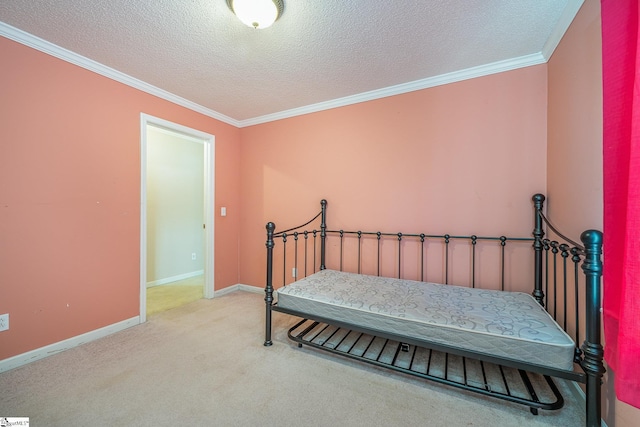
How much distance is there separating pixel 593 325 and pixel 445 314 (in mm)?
609

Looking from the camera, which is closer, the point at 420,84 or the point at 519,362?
the point at 519,362

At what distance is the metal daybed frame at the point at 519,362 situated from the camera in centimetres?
106

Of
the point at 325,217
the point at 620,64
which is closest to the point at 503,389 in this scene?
the point at 620,64

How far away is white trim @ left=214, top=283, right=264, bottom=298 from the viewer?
3.20 m

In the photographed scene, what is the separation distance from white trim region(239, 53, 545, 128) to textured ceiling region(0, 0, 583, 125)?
0.04ft

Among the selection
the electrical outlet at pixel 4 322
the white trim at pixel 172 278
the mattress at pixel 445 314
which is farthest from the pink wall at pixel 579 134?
the white trim at pixel 172 278

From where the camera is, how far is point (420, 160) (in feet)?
7.73

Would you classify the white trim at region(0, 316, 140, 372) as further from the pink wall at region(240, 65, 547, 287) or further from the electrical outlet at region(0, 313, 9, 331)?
the pink wall at region(240, 65, 547, 287)

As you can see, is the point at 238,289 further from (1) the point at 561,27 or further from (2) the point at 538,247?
(1) the point at 561,27

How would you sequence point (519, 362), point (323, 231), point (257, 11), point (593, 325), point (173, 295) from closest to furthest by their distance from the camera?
point (593, 325)
point (519, 362)
point (257, 11)
point (323, 231)
point (173, 295)

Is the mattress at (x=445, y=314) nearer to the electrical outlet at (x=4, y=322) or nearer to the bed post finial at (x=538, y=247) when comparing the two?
the bed post finial at (x=538, y=247)

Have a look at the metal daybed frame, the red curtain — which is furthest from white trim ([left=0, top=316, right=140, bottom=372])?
the red curtain

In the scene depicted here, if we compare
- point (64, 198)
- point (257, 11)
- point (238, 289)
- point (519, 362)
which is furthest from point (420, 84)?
point (238, 289)

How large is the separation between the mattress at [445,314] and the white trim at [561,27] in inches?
68.9
